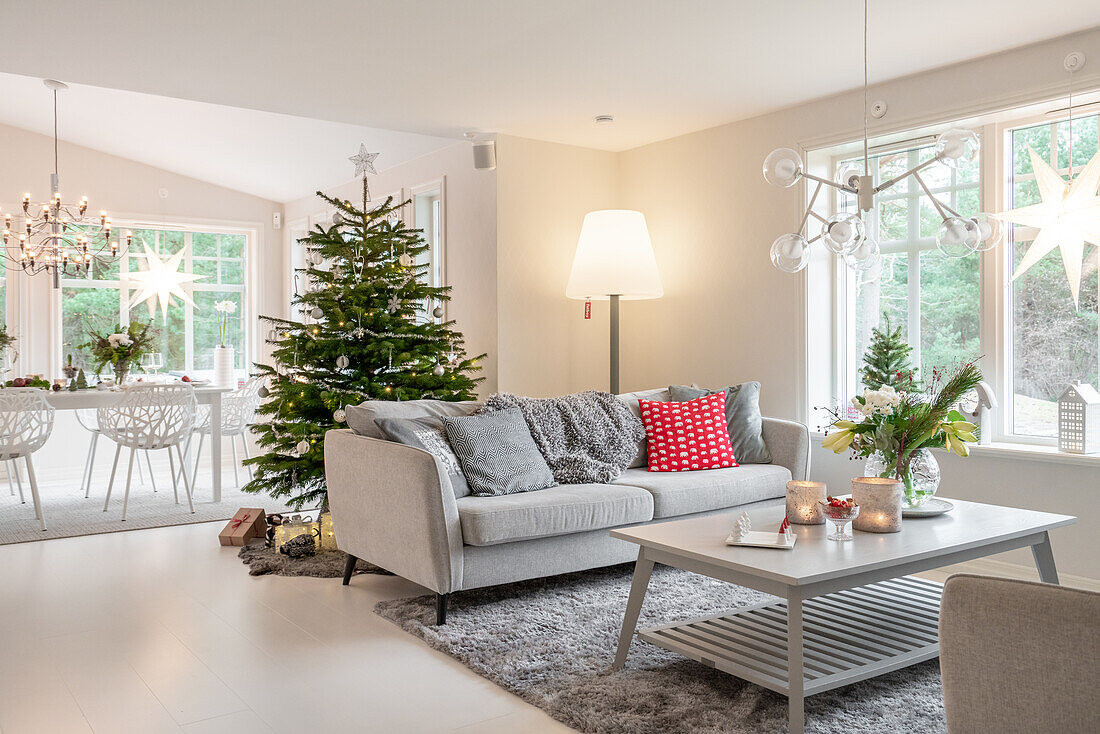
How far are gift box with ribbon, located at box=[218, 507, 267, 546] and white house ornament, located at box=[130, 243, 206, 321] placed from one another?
3.61m

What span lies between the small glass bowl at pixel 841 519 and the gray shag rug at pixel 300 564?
212 cm

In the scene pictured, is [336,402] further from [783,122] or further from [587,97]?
[783,122]

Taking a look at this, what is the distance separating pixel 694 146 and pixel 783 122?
26.4 inches

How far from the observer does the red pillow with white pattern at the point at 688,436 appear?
429cm

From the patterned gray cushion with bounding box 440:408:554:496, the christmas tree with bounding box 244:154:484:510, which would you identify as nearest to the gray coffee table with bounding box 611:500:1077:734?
the patterned gray cushion with bounding box 440:408:554:496

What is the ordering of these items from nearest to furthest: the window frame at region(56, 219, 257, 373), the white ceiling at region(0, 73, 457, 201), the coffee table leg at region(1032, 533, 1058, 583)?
the coffee table leg at region(1032, 533, 1058, 583) < the white ceiling at region(0, 73, 457, 201) < the window frame at region(56, 219, 257, 373)

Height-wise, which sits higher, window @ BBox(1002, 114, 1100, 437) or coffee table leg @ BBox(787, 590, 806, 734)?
window @ BBox(1002, 114, 1100, 437)

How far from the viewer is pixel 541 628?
3195mm

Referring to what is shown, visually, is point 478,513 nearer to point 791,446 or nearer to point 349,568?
point 349,568

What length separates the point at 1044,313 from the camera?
4.07 meters

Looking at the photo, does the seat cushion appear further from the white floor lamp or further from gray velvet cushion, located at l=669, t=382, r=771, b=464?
the white floor lamp

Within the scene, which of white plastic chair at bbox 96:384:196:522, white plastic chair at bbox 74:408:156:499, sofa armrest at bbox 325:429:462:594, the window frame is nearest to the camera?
sofa armrest at bbox 325:429:462:594

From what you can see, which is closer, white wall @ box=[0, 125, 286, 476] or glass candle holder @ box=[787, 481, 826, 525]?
glass candle holder @ box=[787, 481, 826, 525]

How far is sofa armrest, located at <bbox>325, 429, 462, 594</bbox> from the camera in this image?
325 centimetres
